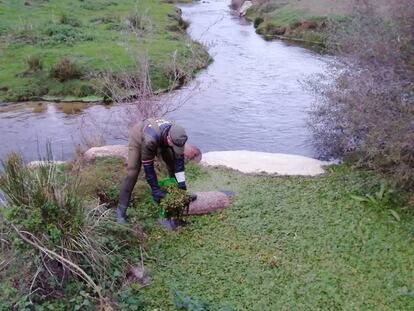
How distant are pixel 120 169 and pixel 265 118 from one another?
8349 millimetres

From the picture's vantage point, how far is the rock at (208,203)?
9117mm

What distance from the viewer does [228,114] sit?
727 inches

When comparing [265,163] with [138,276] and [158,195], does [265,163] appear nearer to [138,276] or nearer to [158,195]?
[158,195]

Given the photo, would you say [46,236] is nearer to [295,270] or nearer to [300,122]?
[295,270]

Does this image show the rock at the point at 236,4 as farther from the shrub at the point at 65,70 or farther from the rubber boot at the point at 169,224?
the rubber boot at the point at 169,224

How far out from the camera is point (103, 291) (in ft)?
21.8

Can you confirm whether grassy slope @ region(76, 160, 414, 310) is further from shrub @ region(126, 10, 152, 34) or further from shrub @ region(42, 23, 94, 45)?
shrub @ region(42, 23, 94, 45)

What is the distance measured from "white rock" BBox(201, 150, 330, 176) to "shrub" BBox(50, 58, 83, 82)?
926 cm

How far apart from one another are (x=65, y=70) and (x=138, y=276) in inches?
562

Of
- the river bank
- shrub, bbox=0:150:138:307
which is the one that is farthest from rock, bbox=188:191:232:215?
the river bank

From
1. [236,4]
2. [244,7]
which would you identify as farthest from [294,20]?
[236,4]

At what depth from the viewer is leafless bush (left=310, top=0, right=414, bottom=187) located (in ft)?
30.8

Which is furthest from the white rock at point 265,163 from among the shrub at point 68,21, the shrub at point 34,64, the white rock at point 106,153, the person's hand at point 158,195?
the shrub at point 68,21

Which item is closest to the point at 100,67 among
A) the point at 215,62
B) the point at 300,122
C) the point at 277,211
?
the point at 215,62
